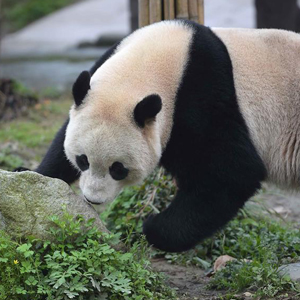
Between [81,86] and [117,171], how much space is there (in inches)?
22.5

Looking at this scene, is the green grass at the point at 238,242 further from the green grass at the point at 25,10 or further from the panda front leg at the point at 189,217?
the green grass at the point at 25,10

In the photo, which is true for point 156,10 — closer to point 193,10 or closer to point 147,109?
point 193,10

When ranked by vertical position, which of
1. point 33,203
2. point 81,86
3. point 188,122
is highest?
point 81,86

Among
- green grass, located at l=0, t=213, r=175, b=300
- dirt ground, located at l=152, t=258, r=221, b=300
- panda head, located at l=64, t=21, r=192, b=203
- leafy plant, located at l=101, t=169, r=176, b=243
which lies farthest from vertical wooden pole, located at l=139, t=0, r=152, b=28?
green grass, located at l=0, t=213, r=175, b=300

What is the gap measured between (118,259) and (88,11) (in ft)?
64.0

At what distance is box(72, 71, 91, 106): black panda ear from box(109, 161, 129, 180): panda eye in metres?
0.47

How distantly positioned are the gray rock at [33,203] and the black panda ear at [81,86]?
21.5 inches

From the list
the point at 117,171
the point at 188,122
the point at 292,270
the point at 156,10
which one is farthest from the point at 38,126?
the point at 292,270

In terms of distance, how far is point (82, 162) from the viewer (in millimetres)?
4016

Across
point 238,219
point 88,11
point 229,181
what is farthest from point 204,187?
point 88,11

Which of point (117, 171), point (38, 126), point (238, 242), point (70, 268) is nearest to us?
point (70, 268)

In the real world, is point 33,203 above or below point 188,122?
below

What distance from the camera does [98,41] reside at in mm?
18156

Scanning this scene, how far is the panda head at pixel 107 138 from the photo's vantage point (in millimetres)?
3881
